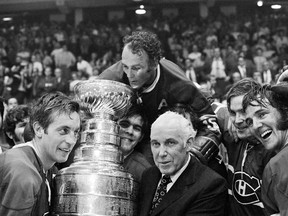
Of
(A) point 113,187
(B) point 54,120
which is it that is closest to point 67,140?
(B) point 54,120

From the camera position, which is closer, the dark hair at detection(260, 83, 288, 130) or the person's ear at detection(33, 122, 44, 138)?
the dark hair at detection(260, 83, 288, 130)

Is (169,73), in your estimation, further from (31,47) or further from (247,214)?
(31,47)

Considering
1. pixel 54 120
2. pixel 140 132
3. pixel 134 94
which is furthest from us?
pixel 140 132

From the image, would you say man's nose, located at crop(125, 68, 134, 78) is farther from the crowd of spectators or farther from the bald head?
the crowd of spectators

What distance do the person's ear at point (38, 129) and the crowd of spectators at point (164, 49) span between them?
6888 mm

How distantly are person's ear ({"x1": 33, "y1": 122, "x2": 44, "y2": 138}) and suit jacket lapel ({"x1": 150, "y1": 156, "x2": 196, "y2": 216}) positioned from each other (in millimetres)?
585

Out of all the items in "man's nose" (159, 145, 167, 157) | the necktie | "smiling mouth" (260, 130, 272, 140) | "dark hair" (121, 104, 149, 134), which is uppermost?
"dark hair" (121, 104, 149, 134)

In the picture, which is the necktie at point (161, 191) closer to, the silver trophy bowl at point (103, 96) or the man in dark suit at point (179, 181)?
the man in dark suit at point (179, 181)

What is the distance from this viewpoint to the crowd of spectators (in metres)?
10.9

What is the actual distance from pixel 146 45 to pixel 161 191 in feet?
2.57

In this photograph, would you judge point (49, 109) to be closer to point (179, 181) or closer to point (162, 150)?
point (162, 150)

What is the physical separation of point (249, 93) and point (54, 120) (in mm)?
851

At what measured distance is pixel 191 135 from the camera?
257cm

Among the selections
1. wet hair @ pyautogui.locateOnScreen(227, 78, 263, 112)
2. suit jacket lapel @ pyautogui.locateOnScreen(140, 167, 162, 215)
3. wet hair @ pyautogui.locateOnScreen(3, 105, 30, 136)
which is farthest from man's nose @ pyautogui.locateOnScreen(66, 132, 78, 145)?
wet hair @ pyautogui.locateOnScreen(3, 105, 30, 136)
